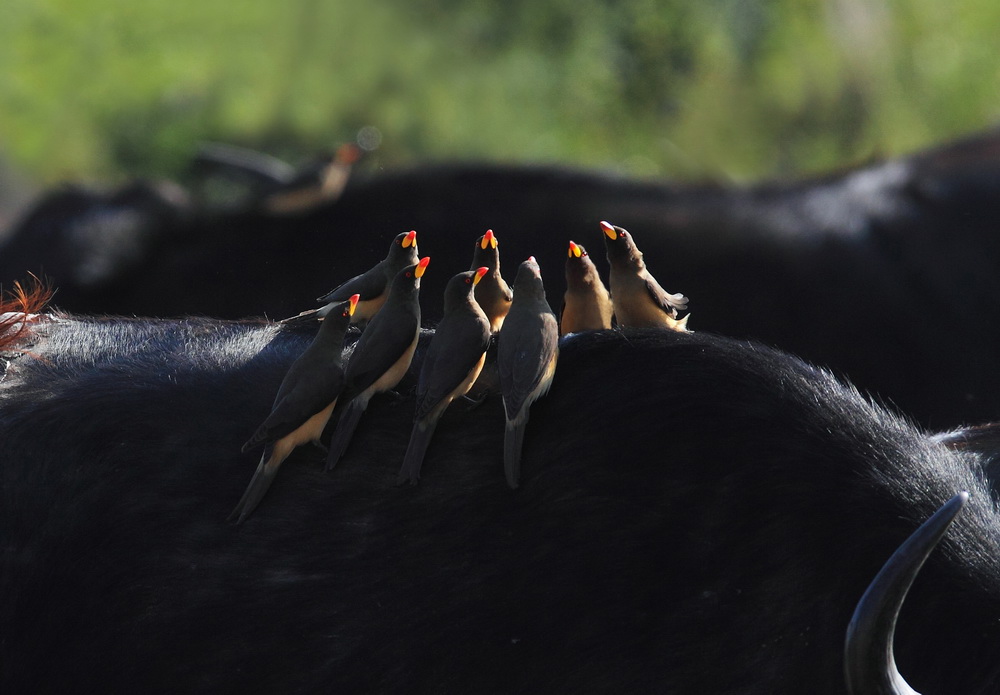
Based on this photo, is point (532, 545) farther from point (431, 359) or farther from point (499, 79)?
point (499, 79)

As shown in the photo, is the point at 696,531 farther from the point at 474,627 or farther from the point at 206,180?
the point at 206,180

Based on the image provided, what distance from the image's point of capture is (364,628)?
1993 mm

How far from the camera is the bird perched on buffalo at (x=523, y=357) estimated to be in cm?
192

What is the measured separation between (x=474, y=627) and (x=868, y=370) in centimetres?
297

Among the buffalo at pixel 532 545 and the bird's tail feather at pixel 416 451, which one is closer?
the buffalo at pixel 532 545

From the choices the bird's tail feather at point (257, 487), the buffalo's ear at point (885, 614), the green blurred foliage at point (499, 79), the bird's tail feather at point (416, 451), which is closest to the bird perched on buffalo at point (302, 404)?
the bird's tail feather at point (257, 487)

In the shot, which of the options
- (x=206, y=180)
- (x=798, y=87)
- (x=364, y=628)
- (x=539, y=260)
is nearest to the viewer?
(x=364, y=628)

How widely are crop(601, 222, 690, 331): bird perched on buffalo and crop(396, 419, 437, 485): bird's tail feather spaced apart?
426 millimetres

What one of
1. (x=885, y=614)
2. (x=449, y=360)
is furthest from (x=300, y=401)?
(x=885, y=614)

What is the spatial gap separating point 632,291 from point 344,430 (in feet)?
1.80

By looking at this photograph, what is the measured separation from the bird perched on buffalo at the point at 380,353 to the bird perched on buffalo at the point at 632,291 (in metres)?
0.35

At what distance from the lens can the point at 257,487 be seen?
208 centimetres

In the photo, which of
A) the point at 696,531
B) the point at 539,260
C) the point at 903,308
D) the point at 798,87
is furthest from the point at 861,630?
the point at 798,87

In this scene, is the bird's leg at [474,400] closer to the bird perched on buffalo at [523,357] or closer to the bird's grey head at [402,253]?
the bird perched on buffalo at [523,357]
